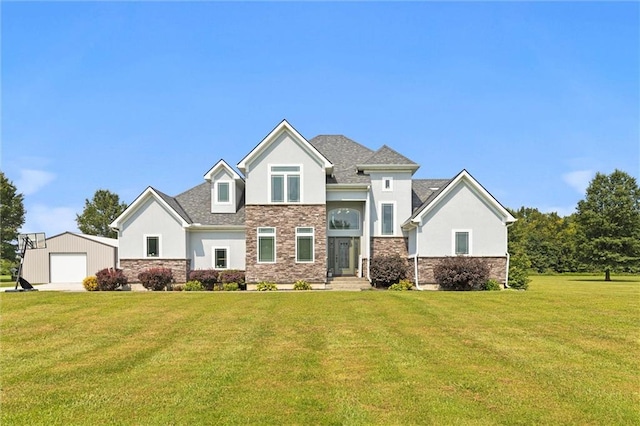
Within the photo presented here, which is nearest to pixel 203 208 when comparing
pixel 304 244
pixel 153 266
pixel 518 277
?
pixel 153 266

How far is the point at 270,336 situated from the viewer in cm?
1237

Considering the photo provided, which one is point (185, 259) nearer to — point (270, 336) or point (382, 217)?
point (382, 217)

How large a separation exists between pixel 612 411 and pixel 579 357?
11.1ft

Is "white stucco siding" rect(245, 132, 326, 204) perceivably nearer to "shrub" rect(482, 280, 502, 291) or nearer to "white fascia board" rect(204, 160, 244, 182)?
"white fascia board" rect(204, 160, 244, 182)

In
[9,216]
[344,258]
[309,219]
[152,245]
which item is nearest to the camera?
[309,219]

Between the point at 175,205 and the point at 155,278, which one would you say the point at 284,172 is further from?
the point at 155,278

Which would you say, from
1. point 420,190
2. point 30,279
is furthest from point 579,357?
point 30,279

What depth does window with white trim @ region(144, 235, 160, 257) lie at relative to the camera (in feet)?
94.7

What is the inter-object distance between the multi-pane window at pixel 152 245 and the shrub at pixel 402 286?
1425 centimetres

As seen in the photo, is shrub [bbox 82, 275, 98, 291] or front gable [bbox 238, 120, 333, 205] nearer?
front gable [bbox 238, 120, 333, 205]

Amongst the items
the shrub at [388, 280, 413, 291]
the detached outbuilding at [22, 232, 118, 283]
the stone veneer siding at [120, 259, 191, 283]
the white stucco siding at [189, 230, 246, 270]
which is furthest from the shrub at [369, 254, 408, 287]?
the detached outbuilding at [22, 232, 118, 283]

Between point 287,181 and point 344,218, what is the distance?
4.62m

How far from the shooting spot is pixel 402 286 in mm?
26234

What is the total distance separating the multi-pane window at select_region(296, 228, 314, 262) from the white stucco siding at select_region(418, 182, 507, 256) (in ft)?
20.4
